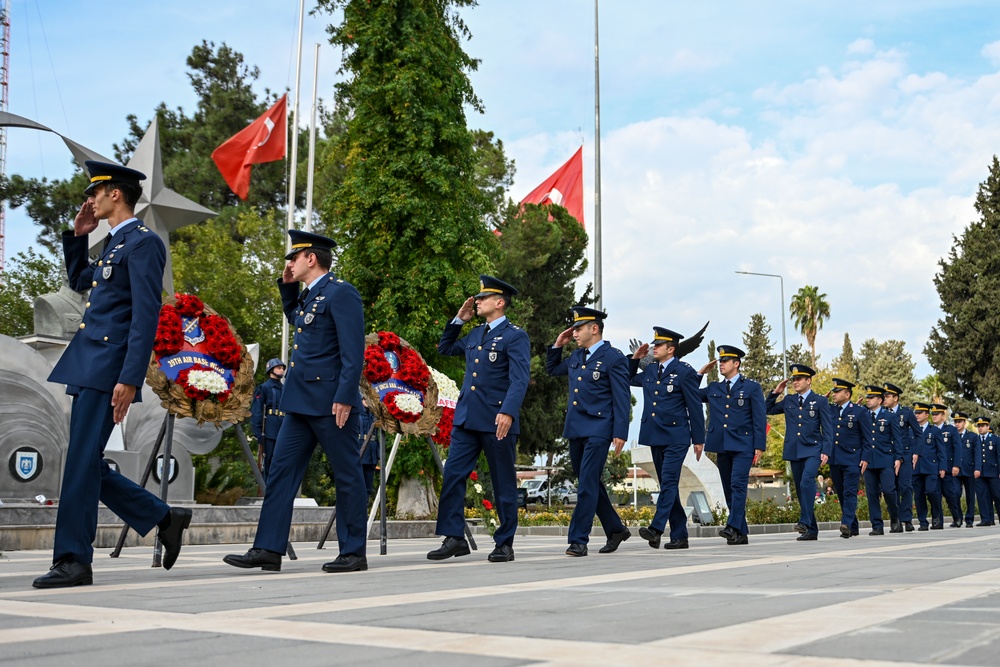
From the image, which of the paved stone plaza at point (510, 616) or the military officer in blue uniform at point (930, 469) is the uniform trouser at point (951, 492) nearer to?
the military officer in blue uniform at point (930, 469)

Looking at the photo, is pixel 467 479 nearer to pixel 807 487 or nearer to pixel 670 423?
pixel 670 423

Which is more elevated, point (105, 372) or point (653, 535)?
point (105, 372)

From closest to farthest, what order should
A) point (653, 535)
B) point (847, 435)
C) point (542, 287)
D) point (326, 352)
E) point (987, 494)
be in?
1. point (326, 352)
2. point (653, 535)
3. point (847, 435)
4. point (987, 494)
5. point (542, 287)

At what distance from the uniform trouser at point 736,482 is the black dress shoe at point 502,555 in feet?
14.9

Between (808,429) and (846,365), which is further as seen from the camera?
(846,365)

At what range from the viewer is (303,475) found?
8.08m

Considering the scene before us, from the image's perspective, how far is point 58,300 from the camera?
893 inches

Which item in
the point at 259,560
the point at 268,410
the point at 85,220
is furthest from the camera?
the point at 268,410

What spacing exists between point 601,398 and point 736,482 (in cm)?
364

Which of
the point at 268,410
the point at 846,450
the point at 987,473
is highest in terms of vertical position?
the point at 268,410

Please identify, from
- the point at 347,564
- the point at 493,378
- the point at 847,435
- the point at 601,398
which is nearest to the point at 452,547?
the point at 493,378

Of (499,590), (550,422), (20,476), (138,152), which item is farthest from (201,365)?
(550,422)

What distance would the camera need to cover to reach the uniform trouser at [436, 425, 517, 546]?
9.81 m

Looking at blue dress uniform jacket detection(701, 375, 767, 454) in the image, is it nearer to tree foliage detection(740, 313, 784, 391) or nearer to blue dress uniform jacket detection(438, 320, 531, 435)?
blue dress uniform jacket detection(438, 320, 531, 435)
